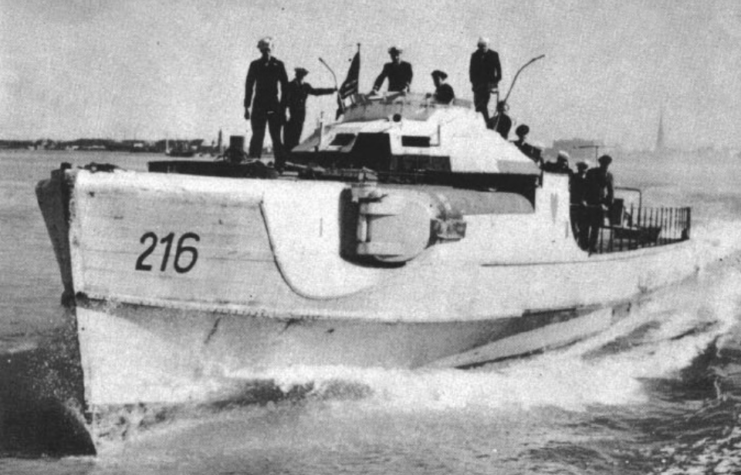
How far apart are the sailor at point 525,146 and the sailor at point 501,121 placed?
0.79ft

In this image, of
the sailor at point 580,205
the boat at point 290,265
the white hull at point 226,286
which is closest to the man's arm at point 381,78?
the boat at point 290,265

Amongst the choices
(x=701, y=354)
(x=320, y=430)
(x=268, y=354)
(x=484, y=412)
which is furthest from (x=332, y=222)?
(x=701, y=354)

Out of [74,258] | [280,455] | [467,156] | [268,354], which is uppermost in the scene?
[467,156]

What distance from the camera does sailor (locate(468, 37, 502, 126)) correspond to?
1269 cm

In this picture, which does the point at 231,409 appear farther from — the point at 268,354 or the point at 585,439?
the point at 585,439

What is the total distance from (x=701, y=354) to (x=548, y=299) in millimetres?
3425

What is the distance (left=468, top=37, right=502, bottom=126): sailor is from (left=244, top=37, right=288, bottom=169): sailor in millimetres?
3008

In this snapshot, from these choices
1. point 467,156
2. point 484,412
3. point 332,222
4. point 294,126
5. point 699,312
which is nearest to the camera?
point 332,222

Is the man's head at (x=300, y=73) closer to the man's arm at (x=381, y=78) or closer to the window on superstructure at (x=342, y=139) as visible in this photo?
the man's arm at (x=381, y=78)

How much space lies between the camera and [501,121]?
12.6m

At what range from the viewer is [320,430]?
324 inches

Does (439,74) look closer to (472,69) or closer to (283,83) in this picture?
(472,69)

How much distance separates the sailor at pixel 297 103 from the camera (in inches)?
472

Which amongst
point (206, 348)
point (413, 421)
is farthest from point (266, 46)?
point (413, 421)
